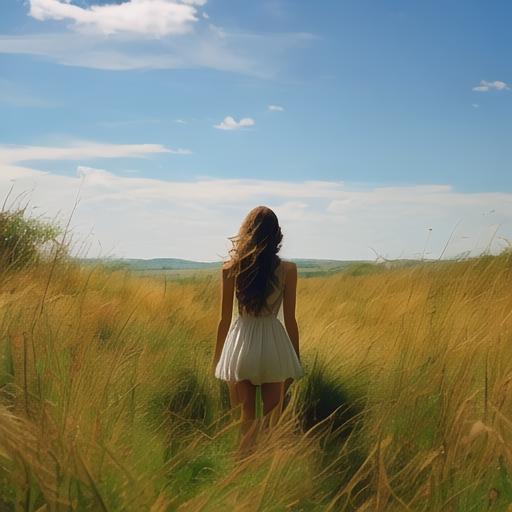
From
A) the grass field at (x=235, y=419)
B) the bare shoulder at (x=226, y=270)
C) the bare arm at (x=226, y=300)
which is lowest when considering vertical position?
the grass field at (x=235, y=419)

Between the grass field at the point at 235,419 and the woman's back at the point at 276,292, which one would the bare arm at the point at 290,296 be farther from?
the grass field at the point at 235,419

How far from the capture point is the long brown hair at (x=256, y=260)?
404 centimetres

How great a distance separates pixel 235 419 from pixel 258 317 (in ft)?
1.84

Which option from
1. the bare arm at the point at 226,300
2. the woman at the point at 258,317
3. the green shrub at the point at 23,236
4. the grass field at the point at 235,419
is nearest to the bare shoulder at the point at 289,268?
the woman at the point at 258,317

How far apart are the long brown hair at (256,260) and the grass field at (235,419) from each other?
0.62 meters

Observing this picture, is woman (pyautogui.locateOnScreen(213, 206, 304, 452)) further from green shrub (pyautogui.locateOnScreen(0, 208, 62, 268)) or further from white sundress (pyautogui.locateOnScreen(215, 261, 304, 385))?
green shrub (pyautogui.locateOnScreen(0, 208, 62, 268))

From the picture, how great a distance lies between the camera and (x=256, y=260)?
13.3ft

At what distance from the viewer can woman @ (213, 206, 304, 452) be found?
4.04 meters

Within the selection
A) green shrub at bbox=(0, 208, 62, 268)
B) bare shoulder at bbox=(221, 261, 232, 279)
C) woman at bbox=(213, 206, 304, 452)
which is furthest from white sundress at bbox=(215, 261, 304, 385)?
green shrub at bbox=(0, 208, 62, 268)

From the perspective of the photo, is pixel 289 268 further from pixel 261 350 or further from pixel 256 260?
pixel 261 350

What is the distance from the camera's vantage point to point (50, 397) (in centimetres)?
333

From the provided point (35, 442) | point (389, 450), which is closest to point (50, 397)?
point (35, 442)

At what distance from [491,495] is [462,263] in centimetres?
630

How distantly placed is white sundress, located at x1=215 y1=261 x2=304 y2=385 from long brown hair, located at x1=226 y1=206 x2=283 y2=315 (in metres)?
0.06
